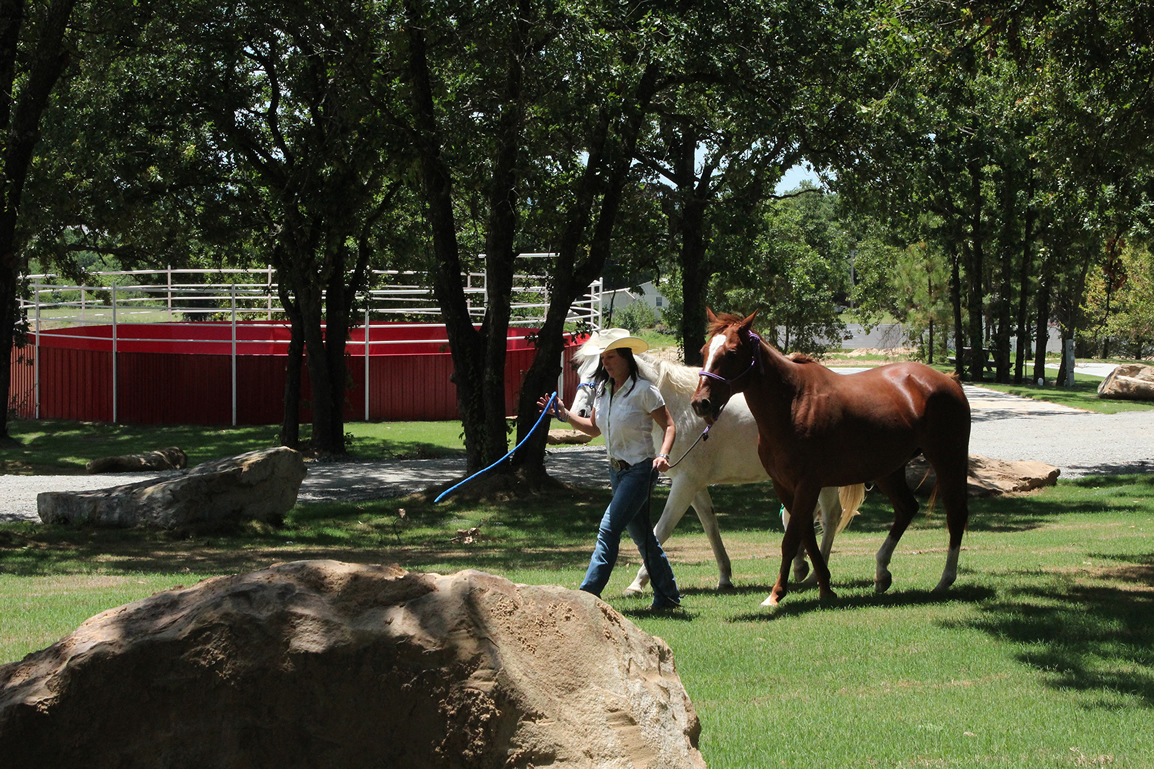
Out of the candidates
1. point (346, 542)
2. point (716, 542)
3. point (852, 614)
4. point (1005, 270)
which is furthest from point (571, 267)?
point (1005, 270)

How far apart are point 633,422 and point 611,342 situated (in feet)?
2.38

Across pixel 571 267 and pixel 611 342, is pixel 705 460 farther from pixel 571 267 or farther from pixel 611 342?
pixel 571 267

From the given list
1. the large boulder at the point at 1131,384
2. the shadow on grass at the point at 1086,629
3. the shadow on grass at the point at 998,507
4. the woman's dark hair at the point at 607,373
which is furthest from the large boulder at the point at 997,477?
the large boulder at the point at 1131,384

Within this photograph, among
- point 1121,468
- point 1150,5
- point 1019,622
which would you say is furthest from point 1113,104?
point 1121,468

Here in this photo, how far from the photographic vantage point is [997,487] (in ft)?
53.3

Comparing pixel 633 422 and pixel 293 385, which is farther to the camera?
pixel 293 385

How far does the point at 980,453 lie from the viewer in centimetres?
2130

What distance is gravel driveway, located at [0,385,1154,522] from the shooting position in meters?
17.1

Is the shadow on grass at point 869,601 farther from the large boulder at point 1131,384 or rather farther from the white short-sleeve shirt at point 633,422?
the large boulder at point 1131,384

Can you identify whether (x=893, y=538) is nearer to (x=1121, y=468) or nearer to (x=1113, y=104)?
(x=1113, y=104)

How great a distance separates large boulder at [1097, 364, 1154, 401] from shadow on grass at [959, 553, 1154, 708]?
26.1 m

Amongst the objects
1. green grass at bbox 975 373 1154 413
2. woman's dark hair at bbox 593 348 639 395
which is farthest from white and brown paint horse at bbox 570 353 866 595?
green grass at bbox 975 373 1154 413

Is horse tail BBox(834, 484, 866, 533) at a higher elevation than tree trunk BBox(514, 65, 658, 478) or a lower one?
lower

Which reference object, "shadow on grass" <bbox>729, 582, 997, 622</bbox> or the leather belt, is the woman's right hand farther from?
"shadow on grass" <bbox>729, 582, 997, 622</bbox>
